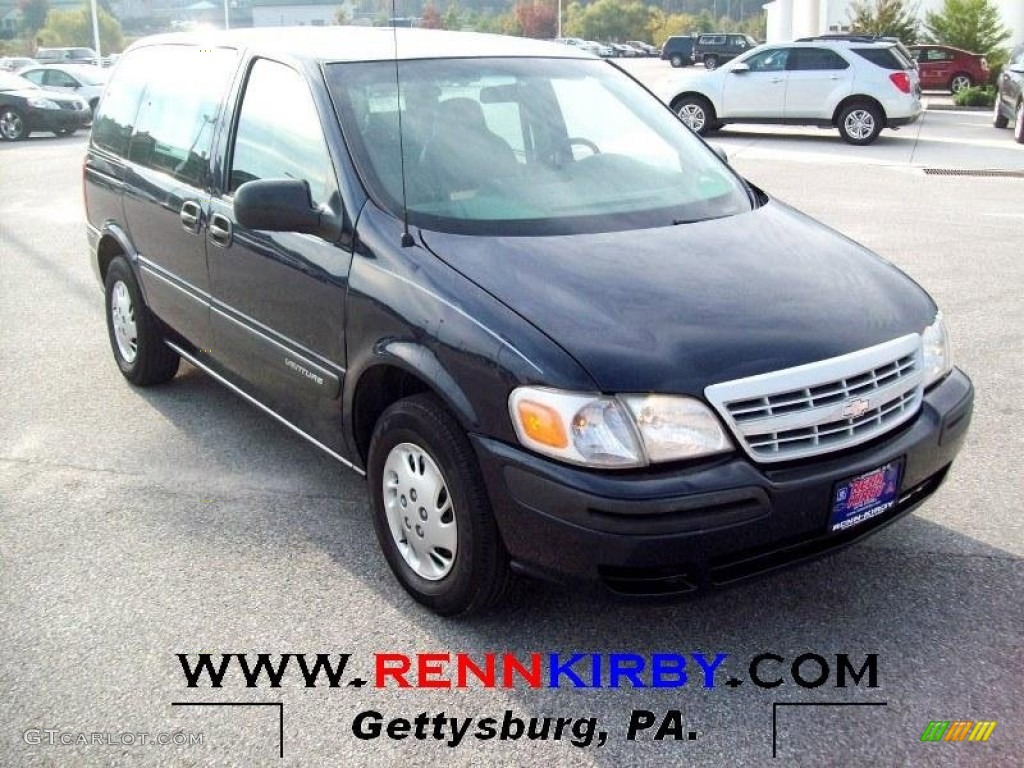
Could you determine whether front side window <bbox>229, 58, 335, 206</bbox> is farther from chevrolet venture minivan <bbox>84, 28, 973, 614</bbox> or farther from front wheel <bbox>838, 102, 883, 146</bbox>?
front wheel <bbox>838, 102, 883, 146</bbox>

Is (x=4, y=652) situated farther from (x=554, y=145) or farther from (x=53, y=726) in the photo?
(x=554, y=145)

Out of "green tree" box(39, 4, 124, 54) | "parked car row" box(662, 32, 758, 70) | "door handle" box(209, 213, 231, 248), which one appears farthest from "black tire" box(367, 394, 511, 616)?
"green tree" box(39, 4, 124, 54)

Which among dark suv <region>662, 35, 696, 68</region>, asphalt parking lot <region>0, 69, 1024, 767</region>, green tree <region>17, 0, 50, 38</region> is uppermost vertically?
green tree <region>17, 0, 50, 38</region>

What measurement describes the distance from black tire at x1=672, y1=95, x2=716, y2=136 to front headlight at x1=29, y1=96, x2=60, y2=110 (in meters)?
12.4

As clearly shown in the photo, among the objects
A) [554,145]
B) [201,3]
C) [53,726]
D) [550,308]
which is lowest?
[53,726]

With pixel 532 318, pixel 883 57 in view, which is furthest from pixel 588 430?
pixel 883 57

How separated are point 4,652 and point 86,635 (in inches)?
9.3

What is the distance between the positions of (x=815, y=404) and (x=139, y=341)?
3.79 m

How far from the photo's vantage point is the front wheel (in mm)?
17672

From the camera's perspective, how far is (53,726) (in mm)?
3021

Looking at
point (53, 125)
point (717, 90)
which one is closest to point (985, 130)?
point (717, 90)

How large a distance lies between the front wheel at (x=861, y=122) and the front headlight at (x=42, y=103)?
15.2 metres

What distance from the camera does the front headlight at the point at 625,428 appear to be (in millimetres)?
2920

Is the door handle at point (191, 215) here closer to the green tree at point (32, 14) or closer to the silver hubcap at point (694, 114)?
Result: the silver hubcap at point (694, 114)
